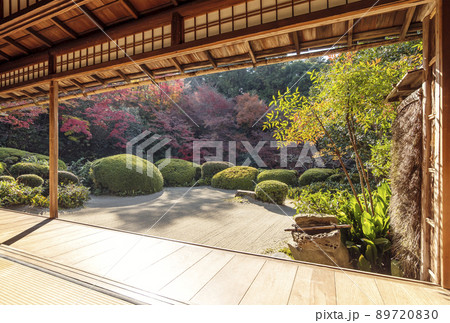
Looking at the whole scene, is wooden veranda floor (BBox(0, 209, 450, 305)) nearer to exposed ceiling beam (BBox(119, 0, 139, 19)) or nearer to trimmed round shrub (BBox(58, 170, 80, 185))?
exposed ceiling beam (BBox(119, 0, 139, 19))

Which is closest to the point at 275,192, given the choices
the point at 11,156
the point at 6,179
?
the point at 6,179

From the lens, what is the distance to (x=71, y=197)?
212 inches

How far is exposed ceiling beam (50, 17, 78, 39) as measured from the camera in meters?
2.62

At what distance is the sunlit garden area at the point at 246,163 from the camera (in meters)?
2.40

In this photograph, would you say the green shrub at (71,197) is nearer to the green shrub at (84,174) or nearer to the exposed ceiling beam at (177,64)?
the green shrub at (84,174)

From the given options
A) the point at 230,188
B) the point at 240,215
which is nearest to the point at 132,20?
the point at 240,215

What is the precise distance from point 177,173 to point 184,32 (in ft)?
24.0

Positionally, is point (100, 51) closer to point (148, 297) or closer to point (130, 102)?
point (148, 297)

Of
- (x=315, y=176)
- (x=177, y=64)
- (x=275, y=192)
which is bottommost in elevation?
(x=275, y=192)

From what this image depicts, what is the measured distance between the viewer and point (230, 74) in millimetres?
14719

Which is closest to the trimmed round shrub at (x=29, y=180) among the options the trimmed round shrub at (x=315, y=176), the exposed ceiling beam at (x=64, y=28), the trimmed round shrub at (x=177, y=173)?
the trimmed round shrub at (x=177, y=173)

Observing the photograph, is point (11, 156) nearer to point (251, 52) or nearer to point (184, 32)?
point (184, 32)

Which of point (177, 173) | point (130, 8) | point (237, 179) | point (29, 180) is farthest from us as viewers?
point (177, 173)

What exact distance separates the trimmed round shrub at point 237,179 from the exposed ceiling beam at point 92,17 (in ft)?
20.1
